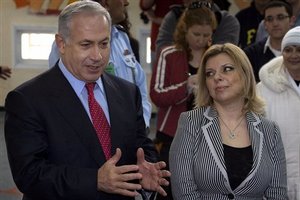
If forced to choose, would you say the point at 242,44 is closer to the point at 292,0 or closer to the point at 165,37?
the point at 292,0

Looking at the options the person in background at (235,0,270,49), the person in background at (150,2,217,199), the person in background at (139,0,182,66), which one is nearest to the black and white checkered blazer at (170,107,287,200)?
the person in background at (150,2,217,199)

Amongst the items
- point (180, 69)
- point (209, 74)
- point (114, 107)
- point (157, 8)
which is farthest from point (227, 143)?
point (157, 8)

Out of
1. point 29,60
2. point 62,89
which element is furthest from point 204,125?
point 29,60

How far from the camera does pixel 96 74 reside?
233cm

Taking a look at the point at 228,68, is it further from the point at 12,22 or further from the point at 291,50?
the point at 12,22

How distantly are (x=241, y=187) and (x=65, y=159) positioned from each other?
3.37ft

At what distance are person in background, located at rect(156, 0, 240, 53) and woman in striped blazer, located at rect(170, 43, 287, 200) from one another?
5.45 ft

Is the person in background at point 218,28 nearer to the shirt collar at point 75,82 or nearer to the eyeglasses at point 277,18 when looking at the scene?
the eyeglasses at point 277,18

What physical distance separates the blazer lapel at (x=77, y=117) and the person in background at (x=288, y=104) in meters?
1.54

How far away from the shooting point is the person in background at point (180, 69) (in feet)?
14.4

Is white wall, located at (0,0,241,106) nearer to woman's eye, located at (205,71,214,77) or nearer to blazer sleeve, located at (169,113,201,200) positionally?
woman's eye, located at (205,71,214,77)

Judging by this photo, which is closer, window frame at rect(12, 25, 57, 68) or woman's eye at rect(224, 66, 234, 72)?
woman's eye at rect(224, 66, 234, 72)

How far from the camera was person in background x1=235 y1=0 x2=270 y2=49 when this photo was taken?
5988mm

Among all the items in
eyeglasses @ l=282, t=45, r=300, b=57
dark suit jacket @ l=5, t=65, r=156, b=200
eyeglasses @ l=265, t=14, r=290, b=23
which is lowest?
dark suit jacket @ l=5, t=65, r=156, b=200
